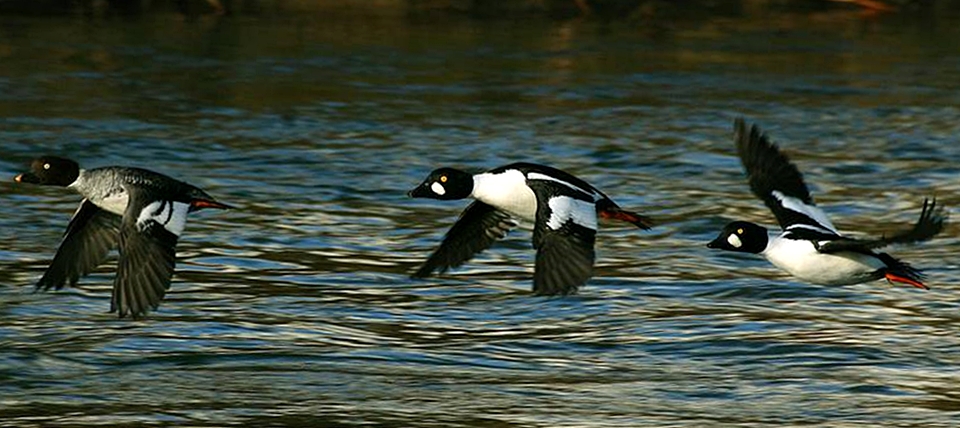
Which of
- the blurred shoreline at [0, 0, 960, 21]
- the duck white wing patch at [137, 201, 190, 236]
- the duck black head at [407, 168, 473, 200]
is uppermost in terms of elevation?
Result: the blurred shoreline at [0, 0, 960, 21]

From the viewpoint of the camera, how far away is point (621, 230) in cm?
1552

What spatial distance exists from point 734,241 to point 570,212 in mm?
891

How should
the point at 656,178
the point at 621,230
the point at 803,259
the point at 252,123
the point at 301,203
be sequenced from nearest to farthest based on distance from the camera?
the point at 803,259, the point at 621,230, the point at 301,203, the point at 656,178, the point at 252,123

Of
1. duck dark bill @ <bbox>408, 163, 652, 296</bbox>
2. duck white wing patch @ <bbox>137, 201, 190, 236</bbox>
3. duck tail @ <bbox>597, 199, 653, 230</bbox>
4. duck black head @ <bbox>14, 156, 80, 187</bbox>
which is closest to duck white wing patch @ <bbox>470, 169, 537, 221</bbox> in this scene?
duck dark bill @ <bbox>408, 163, 652, 296</bbox>

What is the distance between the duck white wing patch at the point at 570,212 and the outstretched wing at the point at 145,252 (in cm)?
177

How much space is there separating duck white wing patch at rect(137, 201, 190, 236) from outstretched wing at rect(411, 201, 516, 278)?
1353 millimetres

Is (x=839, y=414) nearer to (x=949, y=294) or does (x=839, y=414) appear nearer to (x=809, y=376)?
(x=809, y=376)

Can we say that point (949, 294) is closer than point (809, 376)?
No

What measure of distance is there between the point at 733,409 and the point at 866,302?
2871 millimetres

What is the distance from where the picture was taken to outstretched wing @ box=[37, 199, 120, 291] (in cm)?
1080

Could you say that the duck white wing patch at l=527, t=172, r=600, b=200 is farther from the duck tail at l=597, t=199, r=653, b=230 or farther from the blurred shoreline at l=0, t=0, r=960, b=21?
the blurred shoreline at l=0, t=0, r=960, b=21

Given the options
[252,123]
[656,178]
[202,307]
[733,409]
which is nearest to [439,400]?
[733,409]

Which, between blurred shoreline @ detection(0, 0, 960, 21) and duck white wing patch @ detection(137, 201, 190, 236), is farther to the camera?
blurred shoreline @ detection(0, 0, 960, 21)

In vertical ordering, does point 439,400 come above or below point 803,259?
below
